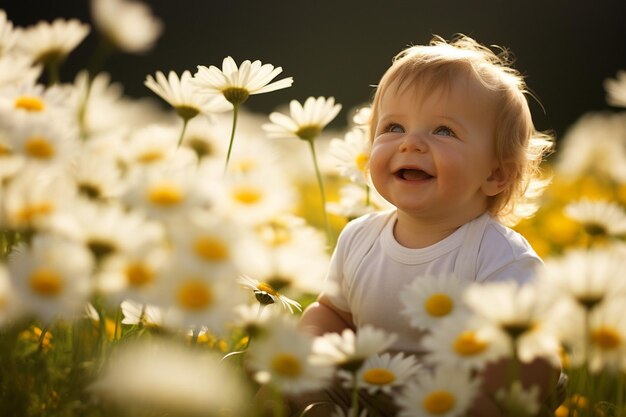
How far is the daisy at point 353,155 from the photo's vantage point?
1.68 m

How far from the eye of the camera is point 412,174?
1.43 metres

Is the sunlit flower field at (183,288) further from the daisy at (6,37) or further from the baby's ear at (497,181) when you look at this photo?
the baby's ear at (497,181)

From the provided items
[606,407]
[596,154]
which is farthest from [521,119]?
[596,154]

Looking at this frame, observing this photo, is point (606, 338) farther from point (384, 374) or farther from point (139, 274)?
point (139, 274)

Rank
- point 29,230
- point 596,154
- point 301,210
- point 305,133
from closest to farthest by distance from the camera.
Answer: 1. point 29,230
2. point 305,133
3. point 596,154
4. point 301,210

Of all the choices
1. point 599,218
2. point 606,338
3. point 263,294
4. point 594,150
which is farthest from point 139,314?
point 594,150

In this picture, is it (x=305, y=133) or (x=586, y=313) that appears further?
(x=305, y=133)

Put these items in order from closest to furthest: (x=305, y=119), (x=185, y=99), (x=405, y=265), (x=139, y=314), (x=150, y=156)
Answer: (x=150, y=156) < (x=139, y=314) < (x=185, y=99) < (x=405, y=265) < (x=305, y=119)

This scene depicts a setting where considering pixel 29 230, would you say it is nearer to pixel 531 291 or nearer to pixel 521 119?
pixel 531 291

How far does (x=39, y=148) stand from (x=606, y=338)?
0.65 meters

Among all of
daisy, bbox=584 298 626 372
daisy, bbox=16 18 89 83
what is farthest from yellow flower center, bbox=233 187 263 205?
daisy, bbox=16 18 89 83

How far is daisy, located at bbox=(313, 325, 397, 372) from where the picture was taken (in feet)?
3.01

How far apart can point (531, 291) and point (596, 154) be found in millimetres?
2676

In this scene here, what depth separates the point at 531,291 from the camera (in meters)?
0.78
